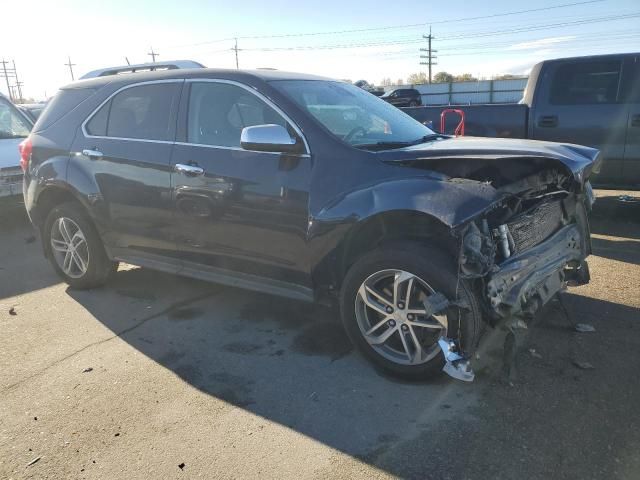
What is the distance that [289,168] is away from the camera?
3676 mm

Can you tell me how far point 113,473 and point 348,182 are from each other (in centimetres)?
212

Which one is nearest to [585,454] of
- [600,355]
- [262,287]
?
[600,355]

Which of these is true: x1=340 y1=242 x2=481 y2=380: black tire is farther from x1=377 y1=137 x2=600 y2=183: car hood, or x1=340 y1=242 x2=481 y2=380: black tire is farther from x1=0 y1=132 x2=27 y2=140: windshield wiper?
x1=0 y1=132 x2=27 y2=140: windshield wiper

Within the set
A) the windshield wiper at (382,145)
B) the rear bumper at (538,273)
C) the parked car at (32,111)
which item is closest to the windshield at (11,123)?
the parked car at (32,111)

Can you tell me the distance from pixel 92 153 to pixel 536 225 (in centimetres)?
374

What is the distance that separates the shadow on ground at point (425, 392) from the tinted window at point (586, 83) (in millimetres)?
3484

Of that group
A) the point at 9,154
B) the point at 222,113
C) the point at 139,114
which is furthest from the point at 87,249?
the point at 9,154

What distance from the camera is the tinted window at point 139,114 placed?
4422 mm

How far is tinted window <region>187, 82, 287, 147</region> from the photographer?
3986mm

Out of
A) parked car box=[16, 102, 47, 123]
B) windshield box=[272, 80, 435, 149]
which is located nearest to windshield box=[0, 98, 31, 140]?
parked car box=[16, 102, 47, 123]

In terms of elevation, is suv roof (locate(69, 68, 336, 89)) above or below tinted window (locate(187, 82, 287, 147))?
above

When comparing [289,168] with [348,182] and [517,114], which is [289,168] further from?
[517,114]

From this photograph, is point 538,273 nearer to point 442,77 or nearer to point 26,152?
point 26,152

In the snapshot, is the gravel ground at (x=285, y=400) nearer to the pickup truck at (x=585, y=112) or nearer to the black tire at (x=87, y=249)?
the black tire at (x=87, y=249)
